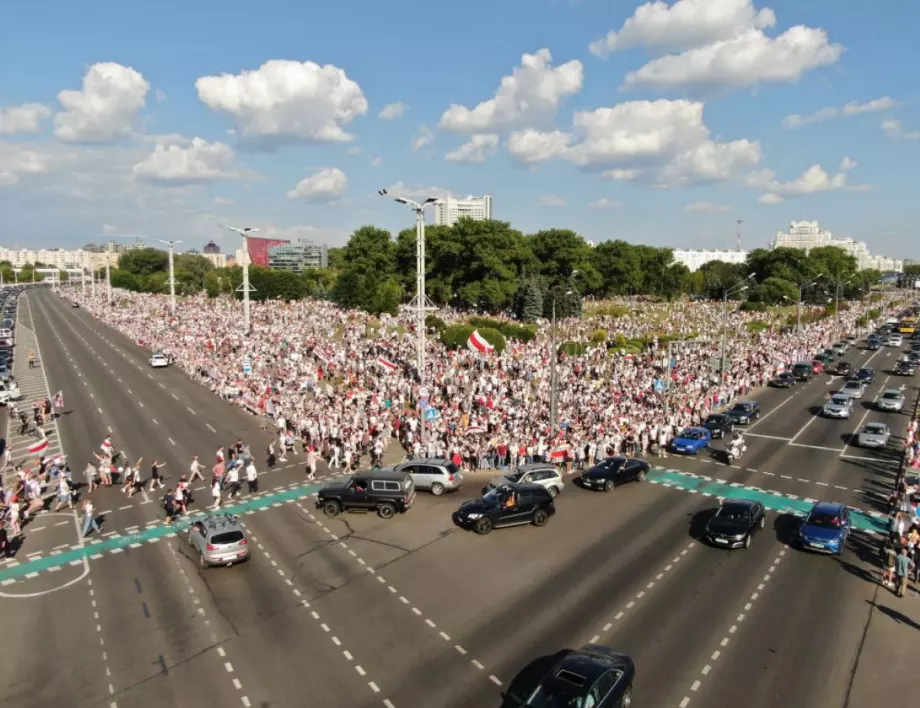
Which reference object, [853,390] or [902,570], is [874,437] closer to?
[853,390]

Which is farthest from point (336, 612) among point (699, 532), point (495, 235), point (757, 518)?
point (495, 235)

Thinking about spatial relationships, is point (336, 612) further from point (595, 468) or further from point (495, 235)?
point (495, 235)

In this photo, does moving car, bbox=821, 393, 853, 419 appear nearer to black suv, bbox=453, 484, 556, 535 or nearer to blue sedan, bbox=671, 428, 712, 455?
blue sedan, bbox=671, 428, 712, 455

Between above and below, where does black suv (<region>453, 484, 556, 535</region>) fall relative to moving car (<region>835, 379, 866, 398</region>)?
below

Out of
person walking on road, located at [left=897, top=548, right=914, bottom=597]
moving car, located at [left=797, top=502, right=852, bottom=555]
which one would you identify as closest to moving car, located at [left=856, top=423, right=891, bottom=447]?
moving car, located at [left=797, top=502, right=852, bottom=555]

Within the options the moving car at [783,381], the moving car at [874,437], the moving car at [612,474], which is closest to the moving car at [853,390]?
the moving car at [783,381]

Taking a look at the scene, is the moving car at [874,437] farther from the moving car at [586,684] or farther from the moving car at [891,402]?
the moving car at [586,684]
